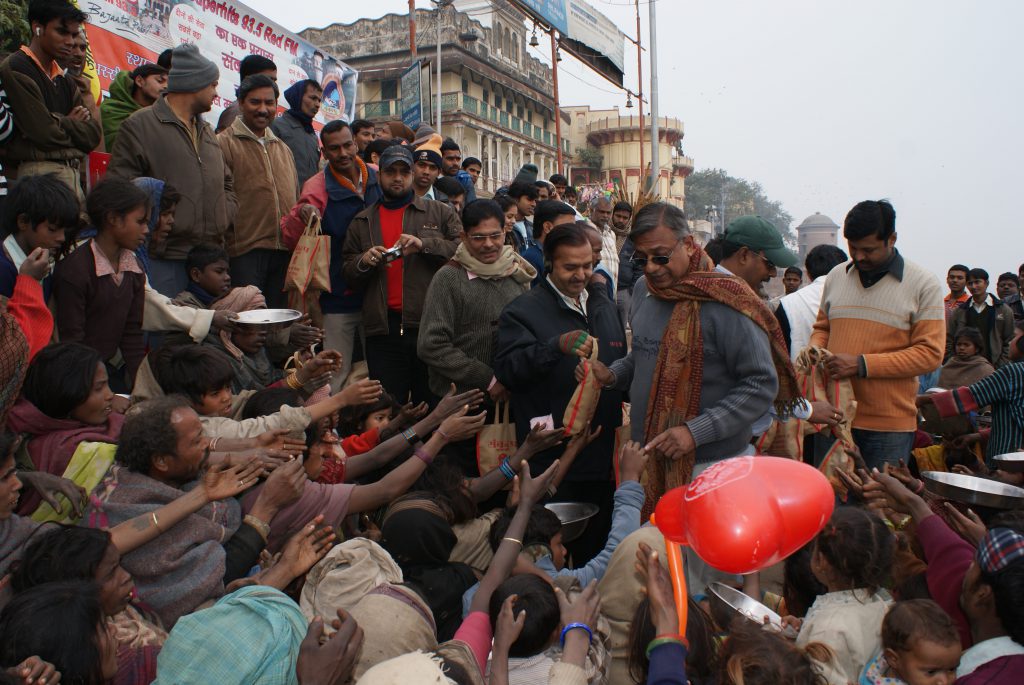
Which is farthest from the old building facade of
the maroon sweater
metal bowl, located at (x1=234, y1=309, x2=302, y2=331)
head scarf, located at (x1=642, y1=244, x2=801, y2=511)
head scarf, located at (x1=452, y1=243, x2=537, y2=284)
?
head scarf, located at (x1=642, y1=244, x2=801, y2=511)

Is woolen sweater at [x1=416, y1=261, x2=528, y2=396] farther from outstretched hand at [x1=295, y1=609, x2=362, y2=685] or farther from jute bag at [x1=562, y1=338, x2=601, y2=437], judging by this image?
outstretched hand at [x1=295, y1=609, x2=362, y2=685]

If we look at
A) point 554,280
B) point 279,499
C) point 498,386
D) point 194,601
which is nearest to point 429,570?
point 279,499

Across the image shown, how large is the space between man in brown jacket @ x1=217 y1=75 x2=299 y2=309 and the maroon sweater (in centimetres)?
146

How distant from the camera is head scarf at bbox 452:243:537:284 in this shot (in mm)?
4809

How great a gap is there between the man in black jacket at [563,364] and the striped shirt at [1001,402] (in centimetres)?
205

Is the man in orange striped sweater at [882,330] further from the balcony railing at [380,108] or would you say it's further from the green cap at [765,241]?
the balcony railing at [380,108]

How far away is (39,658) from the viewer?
2.01 m

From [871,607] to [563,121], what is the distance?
2085 inches

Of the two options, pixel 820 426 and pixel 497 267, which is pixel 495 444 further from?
pixel 820 426

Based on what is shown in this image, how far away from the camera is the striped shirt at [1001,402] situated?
14.4ft

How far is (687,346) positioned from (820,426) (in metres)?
1.63

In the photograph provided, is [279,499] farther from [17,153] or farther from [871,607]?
[17,153]

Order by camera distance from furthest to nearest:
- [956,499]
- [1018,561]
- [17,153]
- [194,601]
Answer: [17,153] → [956,499] → [194,601] → [1018,561]

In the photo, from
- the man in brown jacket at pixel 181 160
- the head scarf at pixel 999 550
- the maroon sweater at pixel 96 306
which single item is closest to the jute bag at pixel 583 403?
the head scarf at pixel 999 550
